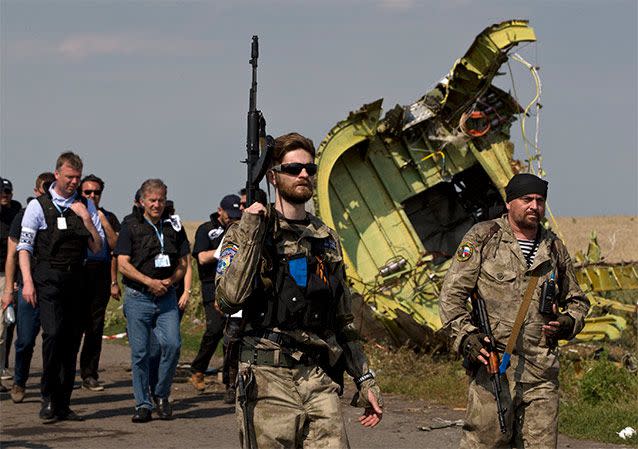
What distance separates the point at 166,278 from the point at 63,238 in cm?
100

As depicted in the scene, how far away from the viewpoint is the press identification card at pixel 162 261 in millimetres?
10469

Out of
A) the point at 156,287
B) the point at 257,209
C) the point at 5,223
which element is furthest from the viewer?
the point at 5,223

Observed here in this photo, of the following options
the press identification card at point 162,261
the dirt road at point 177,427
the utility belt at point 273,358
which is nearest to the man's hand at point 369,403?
the utility belt at point 273,358

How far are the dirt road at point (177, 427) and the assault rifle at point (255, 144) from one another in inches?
161

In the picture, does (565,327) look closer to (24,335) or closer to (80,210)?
(80,210)

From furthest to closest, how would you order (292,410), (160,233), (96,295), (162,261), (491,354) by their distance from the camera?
(96,295) → (160,233) → (162,261) → (491,354) → (292,410)

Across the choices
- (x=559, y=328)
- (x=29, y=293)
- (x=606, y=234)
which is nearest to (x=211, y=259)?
(x=29, y=293)

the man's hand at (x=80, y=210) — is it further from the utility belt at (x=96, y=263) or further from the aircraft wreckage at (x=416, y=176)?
the aircraft wreckage at (x=416, y=176)

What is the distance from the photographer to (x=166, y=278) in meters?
10.5

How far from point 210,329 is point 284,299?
6348mm

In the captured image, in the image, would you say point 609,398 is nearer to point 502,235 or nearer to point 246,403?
point 502,235

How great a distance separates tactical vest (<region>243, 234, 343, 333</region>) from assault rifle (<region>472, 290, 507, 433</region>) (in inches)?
53.7

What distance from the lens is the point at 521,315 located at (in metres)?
6.87

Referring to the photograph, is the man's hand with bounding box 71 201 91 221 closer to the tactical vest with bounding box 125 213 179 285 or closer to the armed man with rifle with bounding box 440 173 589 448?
the tactical vest with bounding box 125 213 179 285
